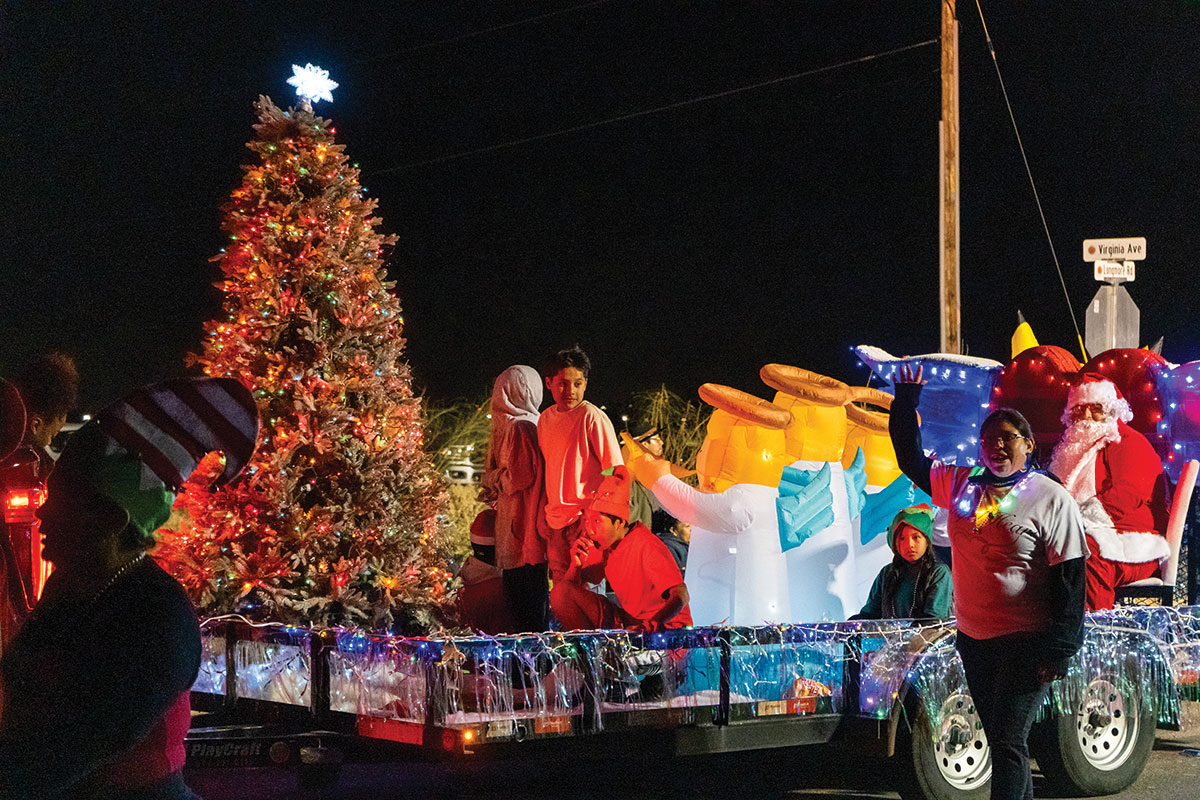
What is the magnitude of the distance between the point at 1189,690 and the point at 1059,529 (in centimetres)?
274

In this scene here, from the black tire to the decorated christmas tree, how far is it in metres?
3.45

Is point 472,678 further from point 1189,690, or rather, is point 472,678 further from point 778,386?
point 1189,690

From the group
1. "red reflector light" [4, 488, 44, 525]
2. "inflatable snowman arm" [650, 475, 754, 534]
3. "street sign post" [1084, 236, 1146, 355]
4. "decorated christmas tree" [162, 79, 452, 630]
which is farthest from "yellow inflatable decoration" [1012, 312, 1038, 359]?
"red reflector light" [4, 488, 44, 525]

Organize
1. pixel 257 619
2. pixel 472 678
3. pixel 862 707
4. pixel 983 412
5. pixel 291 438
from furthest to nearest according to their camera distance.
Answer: pixel 983 412, pixel 291 438, pixel 257 619, pixel 862 707, pixel 472 678

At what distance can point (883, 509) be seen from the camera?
28.7 feet

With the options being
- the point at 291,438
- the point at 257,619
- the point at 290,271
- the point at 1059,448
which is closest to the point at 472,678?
the point at 257,619

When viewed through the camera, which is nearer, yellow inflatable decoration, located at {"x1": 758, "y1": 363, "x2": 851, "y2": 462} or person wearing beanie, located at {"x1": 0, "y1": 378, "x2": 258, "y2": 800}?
person wearing beanie, located at {"x1": 0, "y1": 378, "x2": 258, "y2": 800}

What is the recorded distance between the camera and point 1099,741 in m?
7.09

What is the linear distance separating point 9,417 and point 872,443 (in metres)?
6.36

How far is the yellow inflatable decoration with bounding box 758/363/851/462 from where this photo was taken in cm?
839

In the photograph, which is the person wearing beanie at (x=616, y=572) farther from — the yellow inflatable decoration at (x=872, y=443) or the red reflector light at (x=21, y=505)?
the red reflector light at (x=21, y=505)

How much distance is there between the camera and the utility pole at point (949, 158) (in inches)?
570

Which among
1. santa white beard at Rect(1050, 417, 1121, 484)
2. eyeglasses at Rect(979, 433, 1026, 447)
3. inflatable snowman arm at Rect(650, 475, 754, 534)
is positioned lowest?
inflatable snowman arm at Rect(650, 475, 754, 534)

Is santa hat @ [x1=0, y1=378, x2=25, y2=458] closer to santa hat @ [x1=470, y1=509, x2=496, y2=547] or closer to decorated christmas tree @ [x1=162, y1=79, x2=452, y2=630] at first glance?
decorated christmas tree @ [x1=162, y1=79, x2=452, y2=630]
